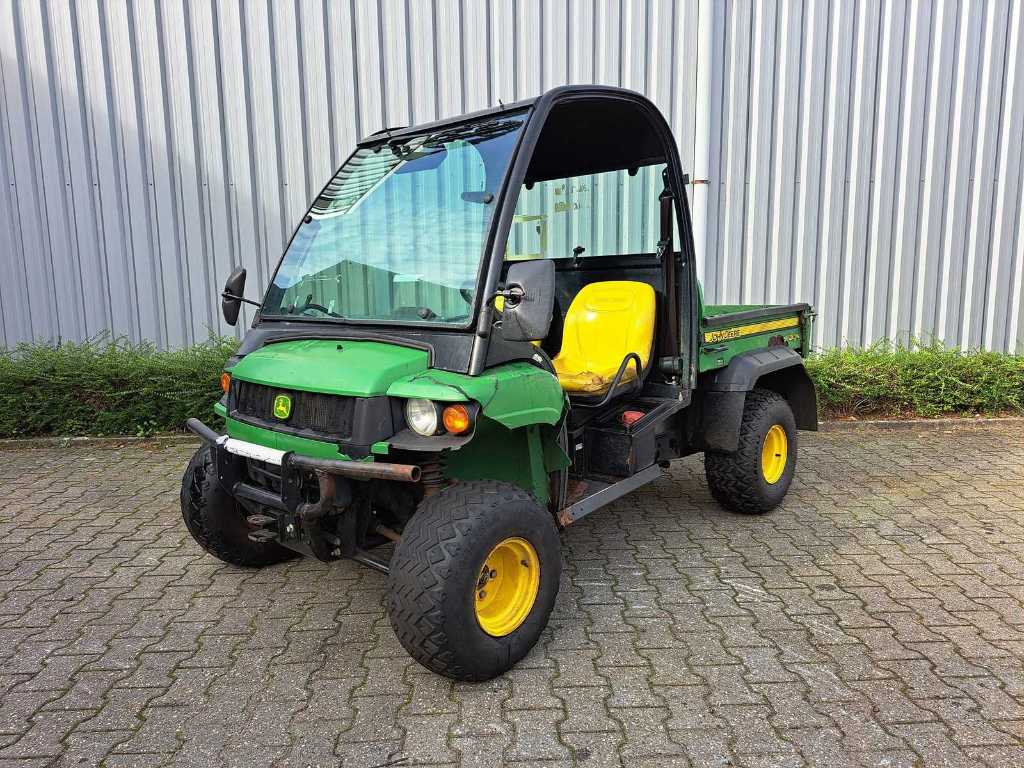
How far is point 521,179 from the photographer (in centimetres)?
284

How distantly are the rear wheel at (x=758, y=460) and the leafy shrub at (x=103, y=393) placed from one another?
4.18m

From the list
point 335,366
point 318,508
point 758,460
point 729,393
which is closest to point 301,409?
point 335,366

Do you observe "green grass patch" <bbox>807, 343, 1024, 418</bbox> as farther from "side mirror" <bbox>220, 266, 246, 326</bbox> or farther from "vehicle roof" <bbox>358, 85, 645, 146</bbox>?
"side mirror" <bbox>220, 266, 246, 326</bbox>

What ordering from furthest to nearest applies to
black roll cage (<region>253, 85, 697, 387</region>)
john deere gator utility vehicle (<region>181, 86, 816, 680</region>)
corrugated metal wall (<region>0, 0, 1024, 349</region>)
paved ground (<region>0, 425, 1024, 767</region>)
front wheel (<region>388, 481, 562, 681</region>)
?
corrugated metal wall (<region>0, 0, 1024, 349</region>) < black roll cage (<region>253, 85, 697, 387</region>) < john deere gator utility vehicle (<region>181, 86, 816, 680</region>) < front wheel (<region>388, 481, 562, 681</region>) < paved ground (<region>0, 425, 1024, 767</region>)

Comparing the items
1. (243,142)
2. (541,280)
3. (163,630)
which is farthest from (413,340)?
(243,142)

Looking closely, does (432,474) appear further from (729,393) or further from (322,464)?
(729,393)

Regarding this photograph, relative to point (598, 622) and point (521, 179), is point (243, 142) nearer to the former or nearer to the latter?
point (521, 179)

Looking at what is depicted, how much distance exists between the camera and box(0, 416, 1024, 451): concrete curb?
6.03 metres

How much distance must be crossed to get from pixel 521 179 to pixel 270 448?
145 centimetres

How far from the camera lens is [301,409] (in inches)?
108

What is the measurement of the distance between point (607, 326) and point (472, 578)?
6.04 feet

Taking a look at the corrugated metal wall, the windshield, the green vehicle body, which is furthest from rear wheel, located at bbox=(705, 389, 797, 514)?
the corrugated metal wall

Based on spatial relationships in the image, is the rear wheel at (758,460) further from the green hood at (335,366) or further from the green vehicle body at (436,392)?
the green hood at (335,366)

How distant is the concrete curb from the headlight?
169 inches
